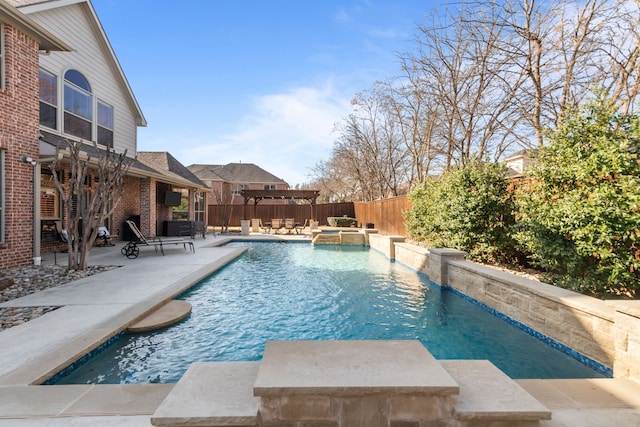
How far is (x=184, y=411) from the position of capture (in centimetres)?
184

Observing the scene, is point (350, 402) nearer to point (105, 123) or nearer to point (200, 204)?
point (105, 123)

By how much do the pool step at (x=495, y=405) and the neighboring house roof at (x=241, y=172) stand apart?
38045 mm

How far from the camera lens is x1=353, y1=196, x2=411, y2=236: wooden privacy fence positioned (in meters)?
14.9

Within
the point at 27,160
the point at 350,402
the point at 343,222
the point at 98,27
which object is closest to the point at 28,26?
the point at 27,160

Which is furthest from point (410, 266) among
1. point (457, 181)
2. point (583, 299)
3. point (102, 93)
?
point (102, 93)

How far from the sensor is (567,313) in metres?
3.59

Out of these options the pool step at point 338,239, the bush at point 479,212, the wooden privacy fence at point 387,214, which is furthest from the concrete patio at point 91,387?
the wooden privacy fence at point 387,214

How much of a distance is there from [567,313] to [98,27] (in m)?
14.9

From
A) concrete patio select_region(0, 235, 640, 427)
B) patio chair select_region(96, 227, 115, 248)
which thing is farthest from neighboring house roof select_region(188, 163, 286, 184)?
concrete patio select_region(0, 235, 640, 427)

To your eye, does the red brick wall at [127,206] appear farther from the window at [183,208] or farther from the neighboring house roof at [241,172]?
the neighboring house roof at [241,172]

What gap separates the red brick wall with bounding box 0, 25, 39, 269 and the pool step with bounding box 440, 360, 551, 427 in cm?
876

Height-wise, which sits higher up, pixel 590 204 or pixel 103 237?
pixel 590 204

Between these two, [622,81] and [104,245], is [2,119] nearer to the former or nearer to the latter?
[104,245]

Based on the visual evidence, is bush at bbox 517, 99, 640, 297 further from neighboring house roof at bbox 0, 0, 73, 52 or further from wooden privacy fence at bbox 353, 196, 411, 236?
neighboring house roof at bbox 0, 0, 73, 52
